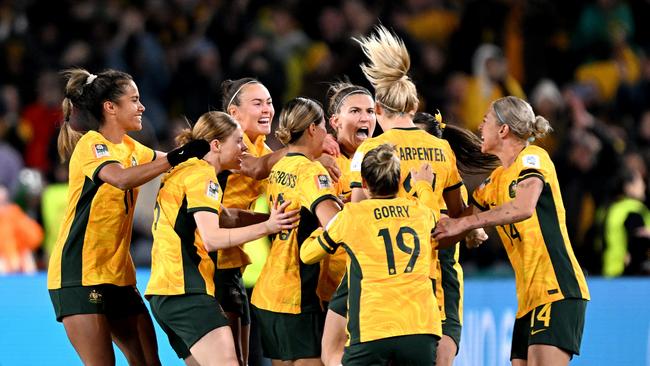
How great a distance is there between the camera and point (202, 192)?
22.4 feet

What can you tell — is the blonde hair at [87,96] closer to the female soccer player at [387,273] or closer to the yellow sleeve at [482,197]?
the female soccer player at [387,273]

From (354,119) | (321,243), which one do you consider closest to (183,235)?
(321,243)

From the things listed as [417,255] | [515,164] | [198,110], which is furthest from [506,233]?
[198,110]

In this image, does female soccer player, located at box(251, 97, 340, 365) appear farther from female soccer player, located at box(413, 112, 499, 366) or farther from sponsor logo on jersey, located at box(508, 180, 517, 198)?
sponsor logo on jersey, located at box(508, 180, 517, 198)

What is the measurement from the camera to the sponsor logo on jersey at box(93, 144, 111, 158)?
7137 mm

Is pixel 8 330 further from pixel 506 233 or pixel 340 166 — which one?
pixel 506 233

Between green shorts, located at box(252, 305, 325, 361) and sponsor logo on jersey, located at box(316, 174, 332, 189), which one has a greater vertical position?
sponsor logo on jersey, located at box(316, 174, 332, 189)

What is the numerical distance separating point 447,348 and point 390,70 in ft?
5.43

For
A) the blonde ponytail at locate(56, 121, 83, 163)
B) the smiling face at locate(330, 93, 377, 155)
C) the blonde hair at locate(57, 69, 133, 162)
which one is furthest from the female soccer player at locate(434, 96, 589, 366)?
the blonde ponytail at locate(56, 121, 83, 163)

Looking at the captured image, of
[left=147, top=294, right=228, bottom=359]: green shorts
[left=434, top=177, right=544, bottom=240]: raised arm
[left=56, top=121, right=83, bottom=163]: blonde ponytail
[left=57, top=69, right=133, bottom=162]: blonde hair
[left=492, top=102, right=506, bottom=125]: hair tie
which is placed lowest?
[left=147, top=294, right=228, bottom=359]: green shorts

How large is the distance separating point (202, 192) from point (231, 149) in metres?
0.42

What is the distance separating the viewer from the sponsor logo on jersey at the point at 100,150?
23.4 feet

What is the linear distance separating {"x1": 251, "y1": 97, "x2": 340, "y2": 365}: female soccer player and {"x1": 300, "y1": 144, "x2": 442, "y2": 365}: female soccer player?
75 cm

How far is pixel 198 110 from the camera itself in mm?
13477
